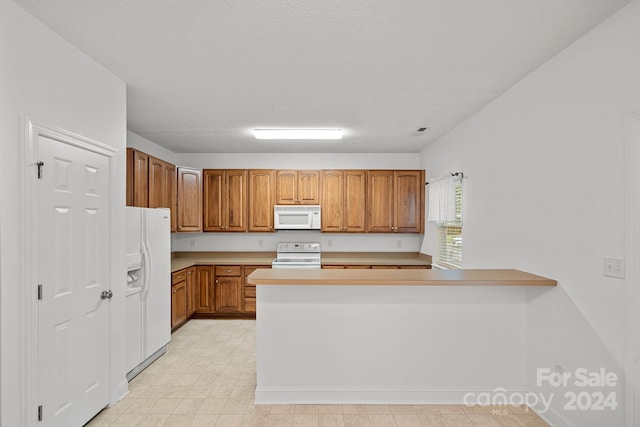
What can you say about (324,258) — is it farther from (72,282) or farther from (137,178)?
(72,282)

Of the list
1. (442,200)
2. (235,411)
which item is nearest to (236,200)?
(442,200)

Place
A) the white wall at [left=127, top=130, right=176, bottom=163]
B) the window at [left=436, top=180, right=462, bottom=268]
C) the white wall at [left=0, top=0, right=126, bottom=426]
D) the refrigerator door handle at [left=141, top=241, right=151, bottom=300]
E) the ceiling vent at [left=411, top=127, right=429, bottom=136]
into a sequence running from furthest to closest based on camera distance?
the white wall at [left=127, top=130, right=176, bottom=163] → the ceiling vent at [left=411, top=127, right=429, bottom=136] → the window at [left=436, top=180, right=462, bottom=268] → the refrigerator door handle at [left=141, top=241, right=151, bottom=300] → the white wall at [left=0, top=0, right=126, bottom=426]

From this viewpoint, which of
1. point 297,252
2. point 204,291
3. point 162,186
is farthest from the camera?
point 297,252

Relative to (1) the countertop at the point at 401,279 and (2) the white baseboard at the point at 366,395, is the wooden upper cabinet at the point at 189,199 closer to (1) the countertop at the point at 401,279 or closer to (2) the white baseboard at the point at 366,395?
(1) the countertop at the point at 401,279

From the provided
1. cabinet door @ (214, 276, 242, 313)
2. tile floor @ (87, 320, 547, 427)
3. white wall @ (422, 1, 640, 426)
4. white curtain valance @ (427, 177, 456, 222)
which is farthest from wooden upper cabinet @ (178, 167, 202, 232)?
white wall @ (422, 1, 640, 426)

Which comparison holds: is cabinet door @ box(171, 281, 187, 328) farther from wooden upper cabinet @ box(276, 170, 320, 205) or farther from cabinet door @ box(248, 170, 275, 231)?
wooden upper cabinet @ box(276, 170, 320, 205)

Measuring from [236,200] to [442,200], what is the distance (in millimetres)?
3083

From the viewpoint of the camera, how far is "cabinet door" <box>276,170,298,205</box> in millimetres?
5379

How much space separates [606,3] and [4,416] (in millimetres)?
3876

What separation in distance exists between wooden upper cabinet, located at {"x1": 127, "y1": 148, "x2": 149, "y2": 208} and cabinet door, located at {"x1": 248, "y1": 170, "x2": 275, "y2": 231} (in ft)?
5.59

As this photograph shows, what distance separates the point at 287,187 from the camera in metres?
5.39

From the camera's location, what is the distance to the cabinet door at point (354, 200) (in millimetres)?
5398

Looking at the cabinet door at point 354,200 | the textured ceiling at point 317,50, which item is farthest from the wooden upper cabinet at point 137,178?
the cabinet door at point 354,200

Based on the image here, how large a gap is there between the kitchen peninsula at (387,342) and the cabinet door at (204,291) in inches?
105
